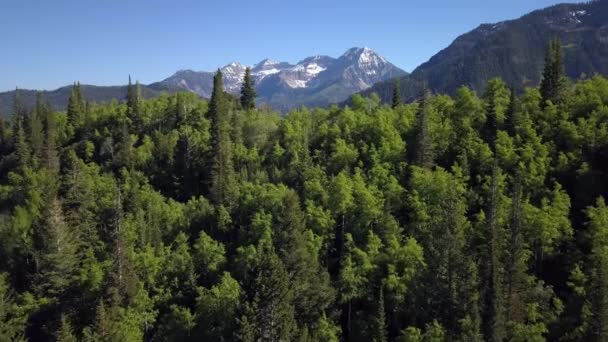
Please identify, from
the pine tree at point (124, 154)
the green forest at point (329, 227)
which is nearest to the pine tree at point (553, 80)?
the green forest at point (329, 227)

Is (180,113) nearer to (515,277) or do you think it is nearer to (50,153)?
(50,153)

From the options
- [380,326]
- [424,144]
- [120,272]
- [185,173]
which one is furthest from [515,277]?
[185,173]

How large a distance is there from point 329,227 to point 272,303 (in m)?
19.8

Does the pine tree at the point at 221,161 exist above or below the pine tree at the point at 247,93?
below

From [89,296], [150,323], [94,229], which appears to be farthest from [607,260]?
[94,229]

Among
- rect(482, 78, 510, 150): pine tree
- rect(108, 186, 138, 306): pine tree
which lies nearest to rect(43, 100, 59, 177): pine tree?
rect(108, 186, 138, 306): pine tree

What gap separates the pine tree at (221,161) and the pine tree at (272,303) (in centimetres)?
2797

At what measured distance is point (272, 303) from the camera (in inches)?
1966

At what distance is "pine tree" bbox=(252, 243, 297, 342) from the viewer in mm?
49906

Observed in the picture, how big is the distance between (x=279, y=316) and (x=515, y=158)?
132ft

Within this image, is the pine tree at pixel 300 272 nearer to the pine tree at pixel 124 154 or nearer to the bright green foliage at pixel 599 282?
the bright green foliage at pixel 599 282

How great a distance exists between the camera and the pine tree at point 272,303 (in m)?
49.9

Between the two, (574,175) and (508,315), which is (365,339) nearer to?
(508,315)

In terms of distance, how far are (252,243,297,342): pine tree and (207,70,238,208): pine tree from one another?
2797 cm
